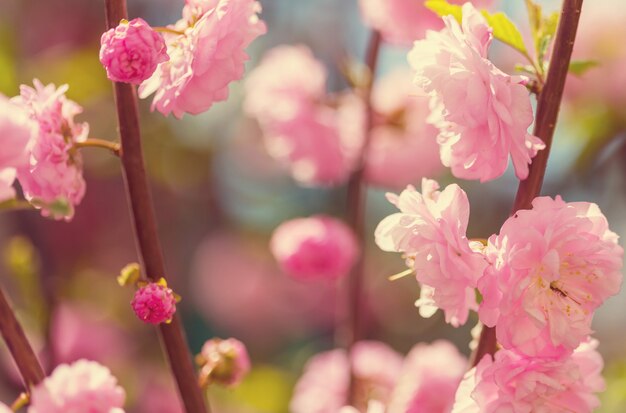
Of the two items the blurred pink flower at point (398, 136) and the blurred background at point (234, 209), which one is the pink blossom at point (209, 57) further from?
the blurred background at point (234, 209)

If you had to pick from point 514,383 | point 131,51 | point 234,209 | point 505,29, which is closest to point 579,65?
point 505,29

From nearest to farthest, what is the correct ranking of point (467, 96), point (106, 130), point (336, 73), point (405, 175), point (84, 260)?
point (467, 96)
point (405, 175)
point (84, 260)
point (106, 130)
point (336, 73)

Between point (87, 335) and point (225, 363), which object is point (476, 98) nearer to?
point (225, 363)

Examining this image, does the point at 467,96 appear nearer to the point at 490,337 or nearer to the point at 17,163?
the point at 490,337

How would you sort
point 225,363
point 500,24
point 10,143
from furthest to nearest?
1. point 225,363
2. point 500,24
3. point 10,143

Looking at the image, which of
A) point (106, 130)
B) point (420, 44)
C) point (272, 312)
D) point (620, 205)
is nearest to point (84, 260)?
point (106, 130)
